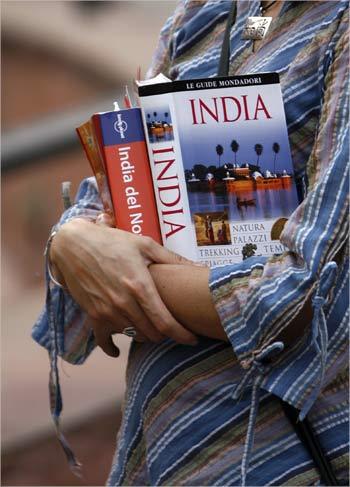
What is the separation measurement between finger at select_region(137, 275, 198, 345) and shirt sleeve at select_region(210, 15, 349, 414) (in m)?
0.08

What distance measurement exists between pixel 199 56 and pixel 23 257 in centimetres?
215

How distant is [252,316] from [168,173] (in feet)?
0.87

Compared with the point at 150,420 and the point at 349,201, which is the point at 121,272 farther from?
the point at 349,201

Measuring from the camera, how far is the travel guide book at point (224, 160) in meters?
1.56

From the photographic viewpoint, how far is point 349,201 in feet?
4.73

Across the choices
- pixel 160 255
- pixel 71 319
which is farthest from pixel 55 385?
pixel 160 255

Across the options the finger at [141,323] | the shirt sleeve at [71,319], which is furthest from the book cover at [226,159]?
the shirt sleeve at [71,319]

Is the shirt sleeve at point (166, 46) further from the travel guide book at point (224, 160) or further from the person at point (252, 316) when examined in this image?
the travel guide book at point (224, 160)

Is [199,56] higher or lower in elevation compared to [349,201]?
higher

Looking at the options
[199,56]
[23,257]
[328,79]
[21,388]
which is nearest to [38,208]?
[23,257]

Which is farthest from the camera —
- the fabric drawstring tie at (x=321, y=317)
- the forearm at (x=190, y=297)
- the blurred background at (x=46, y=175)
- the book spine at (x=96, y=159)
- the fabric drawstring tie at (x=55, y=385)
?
the blurred background at (x=46, y=175)

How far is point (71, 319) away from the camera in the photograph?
1.81 m

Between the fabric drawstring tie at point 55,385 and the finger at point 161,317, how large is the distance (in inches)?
10.7

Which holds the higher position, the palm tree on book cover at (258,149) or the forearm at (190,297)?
the palm tree on book cover at (258,149)
